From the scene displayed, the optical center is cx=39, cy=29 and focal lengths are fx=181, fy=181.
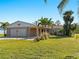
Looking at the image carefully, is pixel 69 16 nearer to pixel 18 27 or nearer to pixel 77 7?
pixel 18 27

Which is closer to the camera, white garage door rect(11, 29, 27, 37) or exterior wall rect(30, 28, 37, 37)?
white garage door rect(11, 29, 27, 37)

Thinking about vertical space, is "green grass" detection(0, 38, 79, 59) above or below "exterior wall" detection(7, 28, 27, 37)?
below

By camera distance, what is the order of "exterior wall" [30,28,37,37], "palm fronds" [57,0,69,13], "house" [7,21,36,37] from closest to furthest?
"palm fronds" [57,0,69,13] → "house" [7,21,36,37] → "exterior wall" [30,28,37,37]

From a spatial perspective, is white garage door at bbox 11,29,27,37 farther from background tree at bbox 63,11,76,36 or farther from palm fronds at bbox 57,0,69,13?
palm fronds at bbox 57,0,69,13

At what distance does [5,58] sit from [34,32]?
36737mm

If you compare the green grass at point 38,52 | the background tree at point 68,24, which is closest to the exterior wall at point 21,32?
the background tree at point 68,24

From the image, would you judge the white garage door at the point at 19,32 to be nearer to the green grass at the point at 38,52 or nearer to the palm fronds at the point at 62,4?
the green grass at the point at 38,52

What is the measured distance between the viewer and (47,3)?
36.2 feet

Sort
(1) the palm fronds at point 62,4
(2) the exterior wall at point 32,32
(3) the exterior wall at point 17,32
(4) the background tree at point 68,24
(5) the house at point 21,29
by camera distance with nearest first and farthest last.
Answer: (1) the palm fronds at point 62,4 → (4) the background tree at point 68,24 → (5) the house at point 21,29 → (3) the exterior wall at point 17,32 → (2) the exterior wall at point 32,32

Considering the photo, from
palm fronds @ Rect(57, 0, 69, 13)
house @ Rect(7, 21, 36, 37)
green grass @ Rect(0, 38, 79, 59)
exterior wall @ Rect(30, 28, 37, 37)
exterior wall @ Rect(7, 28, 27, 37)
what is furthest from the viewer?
exterior wall @ Rect(30, 28, 37, 37)

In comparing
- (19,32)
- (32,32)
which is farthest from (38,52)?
(32,32)

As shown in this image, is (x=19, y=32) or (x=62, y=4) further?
(x=19, y=32)

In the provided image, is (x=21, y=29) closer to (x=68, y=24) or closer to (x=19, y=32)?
(x=19, y=32)

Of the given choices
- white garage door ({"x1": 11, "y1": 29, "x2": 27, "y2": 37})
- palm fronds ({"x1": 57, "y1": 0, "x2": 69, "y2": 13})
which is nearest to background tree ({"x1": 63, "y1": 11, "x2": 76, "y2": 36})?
white garage door ({"x1": 11, "y1": 29, "x2": 27, "y2": 37})
